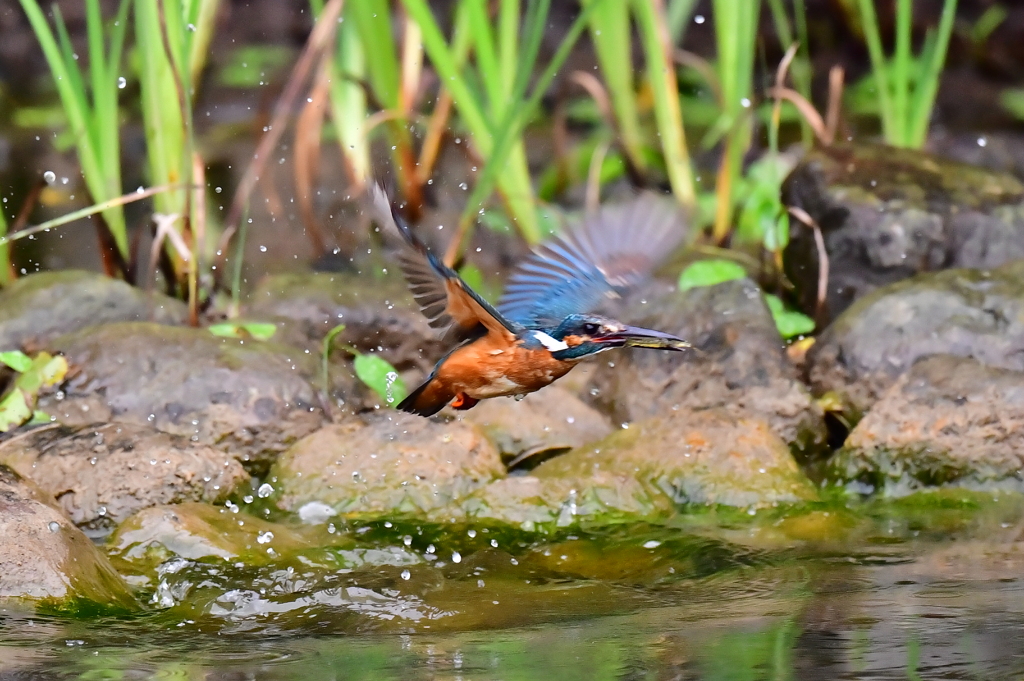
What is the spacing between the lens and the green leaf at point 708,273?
545 centimetres

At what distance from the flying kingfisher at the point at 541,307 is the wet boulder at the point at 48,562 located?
901mm

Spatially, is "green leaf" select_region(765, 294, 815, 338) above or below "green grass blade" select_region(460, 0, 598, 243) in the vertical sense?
below

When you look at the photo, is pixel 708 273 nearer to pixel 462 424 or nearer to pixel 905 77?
pixel 905 77

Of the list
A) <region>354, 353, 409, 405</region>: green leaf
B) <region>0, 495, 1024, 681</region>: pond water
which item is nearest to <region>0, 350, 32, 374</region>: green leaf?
<region>354, 353, 409, 405</region>: green leaf

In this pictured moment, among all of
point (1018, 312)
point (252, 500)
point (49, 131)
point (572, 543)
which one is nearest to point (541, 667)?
point (572, 543)

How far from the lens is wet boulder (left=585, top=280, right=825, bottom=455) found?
4848 mm

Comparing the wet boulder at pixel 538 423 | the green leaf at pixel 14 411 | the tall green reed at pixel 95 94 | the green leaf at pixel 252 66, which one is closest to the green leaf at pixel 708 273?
A: the wet boulder at pixel 538 423

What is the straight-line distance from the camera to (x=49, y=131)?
7906 mm

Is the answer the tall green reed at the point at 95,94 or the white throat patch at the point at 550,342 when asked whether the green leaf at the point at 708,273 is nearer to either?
the white throat patch at the point at 550,342

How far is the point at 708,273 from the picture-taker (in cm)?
548

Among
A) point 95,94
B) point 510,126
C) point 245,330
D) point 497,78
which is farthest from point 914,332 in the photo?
point 95,94

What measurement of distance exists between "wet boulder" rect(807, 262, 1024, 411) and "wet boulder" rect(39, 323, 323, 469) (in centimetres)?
186

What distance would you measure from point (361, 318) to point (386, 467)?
1.05 meters

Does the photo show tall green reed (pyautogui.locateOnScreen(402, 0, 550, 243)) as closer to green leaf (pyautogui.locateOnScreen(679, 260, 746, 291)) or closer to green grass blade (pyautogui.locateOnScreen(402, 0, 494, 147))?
green grass blade (pyautogui.locateOnScreen(402, 0, 494, 147))
